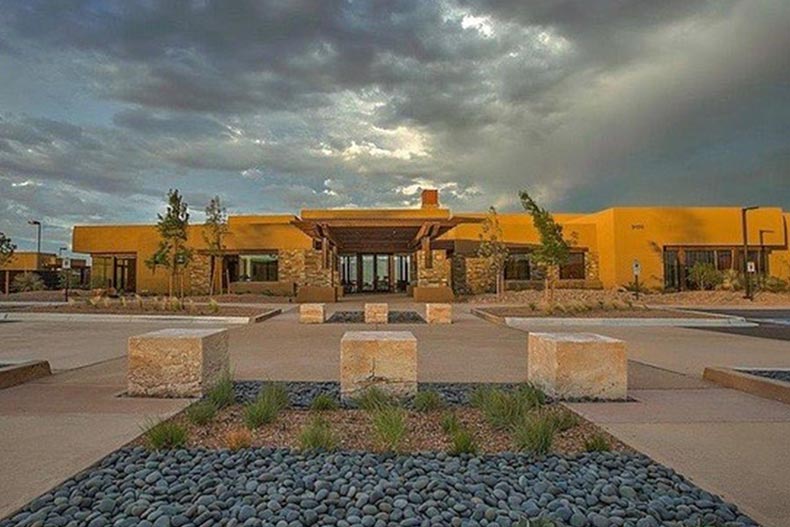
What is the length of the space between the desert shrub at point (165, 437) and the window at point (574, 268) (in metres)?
32.9

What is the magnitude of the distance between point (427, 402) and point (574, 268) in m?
31.8

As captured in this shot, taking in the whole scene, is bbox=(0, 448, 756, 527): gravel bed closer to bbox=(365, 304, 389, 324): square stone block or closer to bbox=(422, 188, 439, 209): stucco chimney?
bbox=(365, 304, 389, 324): square stone block

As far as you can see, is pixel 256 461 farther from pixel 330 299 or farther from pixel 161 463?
pixel 330 299

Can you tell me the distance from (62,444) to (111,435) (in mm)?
360

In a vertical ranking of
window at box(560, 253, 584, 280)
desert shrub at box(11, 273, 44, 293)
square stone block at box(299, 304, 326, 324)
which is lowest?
square stone block at box(299, 304, 326, 324)

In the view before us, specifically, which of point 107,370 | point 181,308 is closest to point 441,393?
point 107,370

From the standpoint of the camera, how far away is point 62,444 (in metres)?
4.55

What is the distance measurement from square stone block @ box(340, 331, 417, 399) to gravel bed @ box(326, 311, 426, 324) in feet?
36.5

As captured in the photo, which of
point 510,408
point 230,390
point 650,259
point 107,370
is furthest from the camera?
point 650,259

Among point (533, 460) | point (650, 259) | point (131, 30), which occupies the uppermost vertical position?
point (131, 30)

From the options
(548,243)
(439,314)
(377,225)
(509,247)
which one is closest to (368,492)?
(439,314)

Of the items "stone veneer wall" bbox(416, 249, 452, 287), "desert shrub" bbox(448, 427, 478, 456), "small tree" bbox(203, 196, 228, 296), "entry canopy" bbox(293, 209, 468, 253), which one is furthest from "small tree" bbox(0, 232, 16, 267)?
"desert shrub" bbox(448, 427, 478, 456)

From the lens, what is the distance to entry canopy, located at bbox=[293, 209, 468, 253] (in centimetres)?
2464

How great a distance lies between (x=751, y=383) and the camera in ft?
22.3
